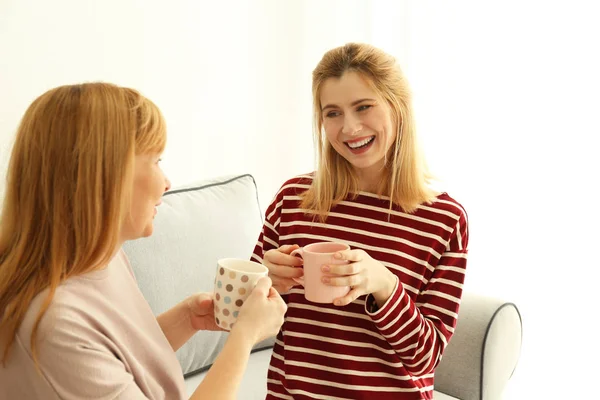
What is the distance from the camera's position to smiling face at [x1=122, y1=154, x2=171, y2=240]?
3.35 ft

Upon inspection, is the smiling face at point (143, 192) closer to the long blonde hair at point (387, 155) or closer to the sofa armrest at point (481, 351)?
the long blonde hair at point (387, 155)

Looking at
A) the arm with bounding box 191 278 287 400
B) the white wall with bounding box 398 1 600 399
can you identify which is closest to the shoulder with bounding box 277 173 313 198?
the arm with bounding box 191 278 287 400

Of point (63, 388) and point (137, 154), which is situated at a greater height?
point (137, 154)

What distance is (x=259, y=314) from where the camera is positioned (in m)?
1.09

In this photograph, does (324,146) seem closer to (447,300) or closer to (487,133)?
(447,300)

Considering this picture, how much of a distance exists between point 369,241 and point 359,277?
0.23 meters

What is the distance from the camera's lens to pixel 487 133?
93.0 inches

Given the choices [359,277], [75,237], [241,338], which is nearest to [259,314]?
[241,338]

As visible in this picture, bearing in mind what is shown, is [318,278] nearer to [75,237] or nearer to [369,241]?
[369,241]

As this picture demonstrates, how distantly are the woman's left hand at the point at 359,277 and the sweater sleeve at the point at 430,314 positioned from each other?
0.03 m

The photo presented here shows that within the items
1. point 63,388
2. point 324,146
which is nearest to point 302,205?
point 324,146

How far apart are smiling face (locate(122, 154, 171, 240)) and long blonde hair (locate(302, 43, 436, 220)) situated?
0.47 m

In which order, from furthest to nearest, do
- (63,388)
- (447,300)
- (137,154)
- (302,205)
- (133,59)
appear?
(133,59) → (302,205) → (447,300) → (137,154) → (63,388)

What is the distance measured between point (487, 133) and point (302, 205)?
1180 millimetres
